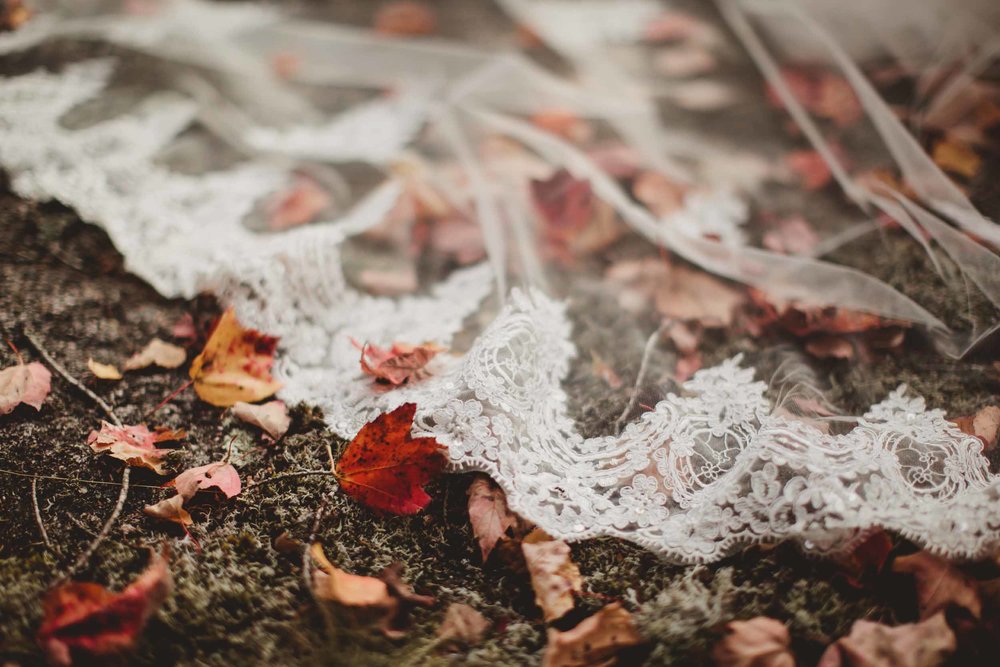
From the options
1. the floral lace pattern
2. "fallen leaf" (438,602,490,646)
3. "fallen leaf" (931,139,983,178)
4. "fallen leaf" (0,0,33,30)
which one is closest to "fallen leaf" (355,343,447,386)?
the floral lace pattern

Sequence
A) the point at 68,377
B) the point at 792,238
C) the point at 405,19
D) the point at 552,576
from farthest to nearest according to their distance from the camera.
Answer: the point at 405,19, the point at 792,238, the point at 68,377, the point at 552,576

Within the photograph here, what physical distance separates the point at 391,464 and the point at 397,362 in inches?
7.5

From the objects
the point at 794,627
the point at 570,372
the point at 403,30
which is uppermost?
the point at 403,30

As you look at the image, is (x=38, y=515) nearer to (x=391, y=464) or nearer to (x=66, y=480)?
(x=66, y=480)

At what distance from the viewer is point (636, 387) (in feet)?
3.78

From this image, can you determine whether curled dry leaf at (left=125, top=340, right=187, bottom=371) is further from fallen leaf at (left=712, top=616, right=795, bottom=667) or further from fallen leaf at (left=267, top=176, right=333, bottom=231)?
fallen leaf at (left=712, top=616, right=795, bottom=667)

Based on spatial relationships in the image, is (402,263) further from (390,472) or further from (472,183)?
(390,472)

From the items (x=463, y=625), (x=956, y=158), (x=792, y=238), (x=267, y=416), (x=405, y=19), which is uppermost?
(x=405, y=19)

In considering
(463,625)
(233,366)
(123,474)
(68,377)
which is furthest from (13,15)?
(463,625)

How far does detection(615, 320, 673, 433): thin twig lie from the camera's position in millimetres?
1095

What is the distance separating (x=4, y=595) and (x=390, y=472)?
1.78ft

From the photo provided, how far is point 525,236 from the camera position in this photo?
1.40m

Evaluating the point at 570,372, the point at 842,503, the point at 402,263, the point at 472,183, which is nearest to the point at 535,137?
the point at 472,183

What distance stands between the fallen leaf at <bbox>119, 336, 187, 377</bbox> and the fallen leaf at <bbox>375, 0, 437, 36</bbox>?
1176 mm
